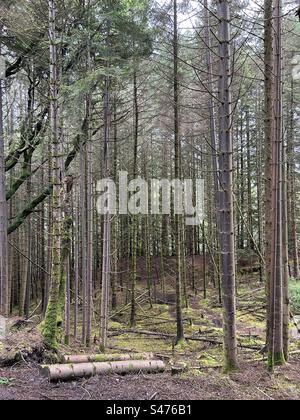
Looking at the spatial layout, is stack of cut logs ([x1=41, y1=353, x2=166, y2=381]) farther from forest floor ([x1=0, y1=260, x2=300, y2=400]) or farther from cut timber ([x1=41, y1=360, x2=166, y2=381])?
forest floor ([x1=0, y1=260, x2=300, y2=400])

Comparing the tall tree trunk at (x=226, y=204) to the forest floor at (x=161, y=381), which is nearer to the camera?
the forest floor at (x=161, y=381)

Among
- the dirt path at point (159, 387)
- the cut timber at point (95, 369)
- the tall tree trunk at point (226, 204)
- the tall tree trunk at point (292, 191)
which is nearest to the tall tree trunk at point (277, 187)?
the dirt path at point (159, 387)

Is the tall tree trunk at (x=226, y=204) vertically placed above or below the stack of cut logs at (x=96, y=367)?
above

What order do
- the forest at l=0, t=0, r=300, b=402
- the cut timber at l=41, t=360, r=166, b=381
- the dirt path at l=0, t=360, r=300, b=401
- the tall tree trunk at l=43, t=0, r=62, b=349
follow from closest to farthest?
the dirt path at l=0, t=360, r=300, b=401 → the cut timber at l=41, t=360, r=166, b=381 → the forest at l=0, t=0, r=300, b=402 → the tall tree trunk at l=43, t=0, r=62, b=349

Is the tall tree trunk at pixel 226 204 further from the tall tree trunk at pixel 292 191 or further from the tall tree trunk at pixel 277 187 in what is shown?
the tall tree trunk at pixel 292 191

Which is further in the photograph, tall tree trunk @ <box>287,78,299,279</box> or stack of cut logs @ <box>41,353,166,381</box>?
tall tree trunk @ <box>287,78,299,279</box>

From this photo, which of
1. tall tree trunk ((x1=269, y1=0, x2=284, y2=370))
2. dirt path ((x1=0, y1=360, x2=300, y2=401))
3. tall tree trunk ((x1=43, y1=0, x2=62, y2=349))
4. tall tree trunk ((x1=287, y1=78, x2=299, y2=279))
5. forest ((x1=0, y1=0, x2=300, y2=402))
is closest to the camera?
dirt path ((x1=0, y1=360, x2=300, y2=401))

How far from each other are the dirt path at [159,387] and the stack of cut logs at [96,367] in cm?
11

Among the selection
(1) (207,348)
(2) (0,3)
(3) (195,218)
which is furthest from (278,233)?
(3) (195,218)

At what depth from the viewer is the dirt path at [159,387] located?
3.62 m

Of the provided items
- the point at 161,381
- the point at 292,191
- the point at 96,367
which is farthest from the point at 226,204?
the point at 292,191

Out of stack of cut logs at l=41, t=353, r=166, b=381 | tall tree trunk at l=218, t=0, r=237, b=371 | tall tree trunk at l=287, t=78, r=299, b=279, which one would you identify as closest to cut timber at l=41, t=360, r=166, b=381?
stack of cut logs at l=41, t=353, r=166, b=381

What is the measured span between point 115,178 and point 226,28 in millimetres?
8764

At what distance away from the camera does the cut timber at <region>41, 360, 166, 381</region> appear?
4035mm
